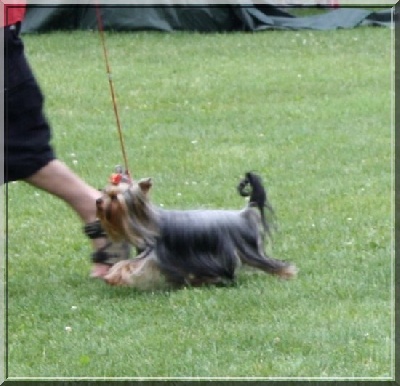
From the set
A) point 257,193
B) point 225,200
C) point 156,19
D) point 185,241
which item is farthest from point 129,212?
point 156,19

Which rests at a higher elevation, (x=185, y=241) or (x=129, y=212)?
(x=129, y=212)

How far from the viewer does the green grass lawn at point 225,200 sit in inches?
192

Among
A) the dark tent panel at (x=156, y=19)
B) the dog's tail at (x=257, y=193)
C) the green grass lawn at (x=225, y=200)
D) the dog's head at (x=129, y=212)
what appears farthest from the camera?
the dark tent panel at (x=156, y=19)

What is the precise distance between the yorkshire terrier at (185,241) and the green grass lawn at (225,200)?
0.08 meters

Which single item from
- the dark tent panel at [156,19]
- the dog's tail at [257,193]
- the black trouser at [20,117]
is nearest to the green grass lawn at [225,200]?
the dog's tail at [257,193]

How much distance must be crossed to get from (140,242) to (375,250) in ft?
4.31

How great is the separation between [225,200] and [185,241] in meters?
1.78

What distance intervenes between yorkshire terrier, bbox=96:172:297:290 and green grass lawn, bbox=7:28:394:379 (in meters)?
0.08

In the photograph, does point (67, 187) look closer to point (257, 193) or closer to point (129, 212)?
point (129, 212)

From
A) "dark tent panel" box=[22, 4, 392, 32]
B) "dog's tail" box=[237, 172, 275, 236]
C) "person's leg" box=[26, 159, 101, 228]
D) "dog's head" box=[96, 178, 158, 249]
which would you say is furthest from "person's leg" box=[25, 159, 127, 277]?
"dark tent panel" box=[22, 4, 392, 32]

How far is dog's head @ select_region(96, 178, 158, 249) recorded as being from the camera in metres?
5.44

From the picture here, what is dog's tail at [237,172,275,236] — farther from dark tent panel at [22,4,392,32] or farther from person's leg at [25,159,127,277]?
dark tent panel at [22,4,392,32]

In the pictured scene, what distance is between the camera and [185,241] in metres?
5.63

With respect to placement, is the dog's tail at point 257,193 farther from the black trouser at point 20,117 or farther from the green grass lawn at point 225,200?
the black trouser at point 20,117
